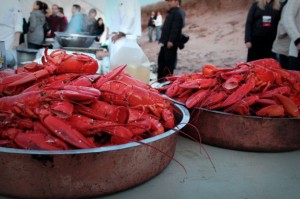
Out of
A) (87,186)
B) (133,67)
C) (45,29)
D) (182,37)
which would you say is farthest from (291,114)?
(45,29)

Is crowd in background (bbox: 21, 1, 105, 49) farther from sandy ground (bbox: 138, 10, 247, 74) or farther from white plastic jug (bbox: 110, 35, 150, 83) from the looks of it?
white plastic jug (bbox: 110, 35, 150, 83)

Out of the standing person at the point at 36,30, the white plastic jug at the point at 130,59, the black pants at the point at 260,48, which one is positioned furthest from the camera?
the standing person at the point at 36,30

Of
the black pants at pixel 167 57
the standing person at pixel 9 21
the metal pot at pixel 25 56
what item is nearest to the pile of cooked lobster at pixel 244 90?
the black pants at pixel 167 57

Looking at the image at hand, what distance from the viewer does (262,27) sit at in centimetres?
430

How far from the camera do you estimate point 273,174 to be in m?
1.56

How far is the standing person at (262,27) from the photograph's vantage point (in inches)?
166

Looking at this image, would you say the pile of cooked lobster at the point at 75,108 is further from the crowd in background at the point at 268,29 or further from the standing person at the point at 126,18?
the standing person at the point at 126,18

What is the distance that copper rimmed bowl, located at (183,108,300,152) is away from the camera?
1720 millimetres

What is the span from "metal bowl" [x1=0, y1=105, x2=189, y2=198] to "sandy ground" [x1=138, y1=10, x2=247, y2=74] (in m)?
8.62

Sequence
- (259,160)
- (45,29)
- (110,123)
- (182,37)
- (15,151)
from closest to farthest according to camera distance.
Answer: (15,151)
(110,123)
(259,160)
(182,37)
(45,29)

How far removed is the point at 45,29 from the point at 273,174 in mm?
6884

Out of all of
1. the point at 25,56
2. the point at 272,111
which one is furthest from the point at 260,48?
the point at 25,56

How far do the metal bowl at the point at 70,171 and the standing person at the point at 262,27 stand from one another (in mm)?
3524

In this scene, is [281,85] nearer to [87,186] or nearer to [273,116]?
[273,116]
